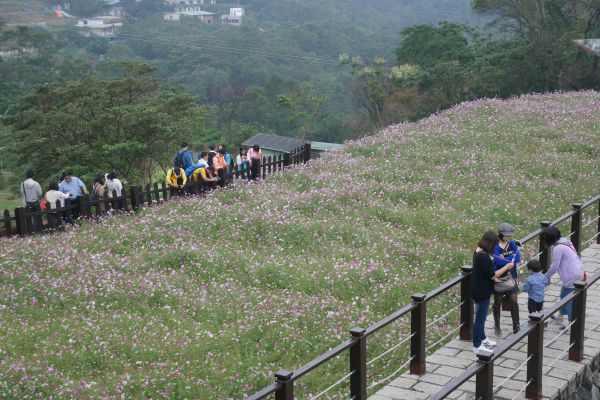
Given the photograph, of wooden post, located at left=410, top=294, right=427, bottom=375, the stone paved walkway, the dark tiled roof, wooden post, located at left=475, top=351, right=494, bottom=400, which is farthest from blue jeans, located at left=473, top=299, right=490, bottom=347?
the dark tiled roof

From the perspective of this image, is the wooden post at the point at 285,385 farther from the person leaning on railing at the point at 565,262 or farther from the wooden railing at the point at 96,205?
the wooden railing at the point at 96,205

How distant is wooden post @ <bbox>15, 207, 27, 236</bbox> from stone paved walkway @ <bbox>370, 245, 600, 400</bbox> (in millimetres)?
10408

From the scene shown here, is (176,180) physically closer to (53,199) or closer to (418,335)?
(53,199)

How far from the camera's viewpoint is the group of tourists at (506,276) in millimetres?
9211

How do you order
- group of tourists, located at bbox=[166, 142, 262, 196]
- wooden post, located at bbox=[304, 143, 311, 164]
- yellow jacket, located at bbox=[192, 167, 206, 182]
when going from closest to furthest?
group of tourists, located at bbox=[166, 142, 262, 196] < yellow jacket, located at bbox=[192, 167, 206, 182] < wooden post, located at bbox=[304, 143, 311, 164]

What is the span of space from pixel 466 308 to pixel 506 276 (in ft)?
2.26

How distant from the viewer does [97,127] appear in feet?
115

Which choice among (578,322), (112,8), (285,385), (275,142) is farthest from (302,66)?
(285,385)

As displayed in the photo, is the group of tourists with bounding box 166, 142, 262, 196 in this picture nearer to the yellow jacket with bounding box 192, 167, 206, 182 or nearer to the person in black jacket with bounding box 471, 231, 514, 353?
the yellow jacket with bounding box 192, 167, 206, 182

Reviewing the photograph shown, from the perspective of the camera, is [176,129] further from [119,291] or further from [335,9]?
[335,9]

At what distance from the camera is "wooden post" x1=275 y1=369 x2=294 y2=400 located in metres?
6.89

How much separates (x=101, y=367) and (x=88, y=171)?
1014 inches

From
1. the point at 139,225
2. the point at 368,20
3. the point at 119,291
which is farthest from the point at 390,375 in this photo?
the point at 368,20

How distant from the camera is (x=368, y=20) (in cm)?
14462
